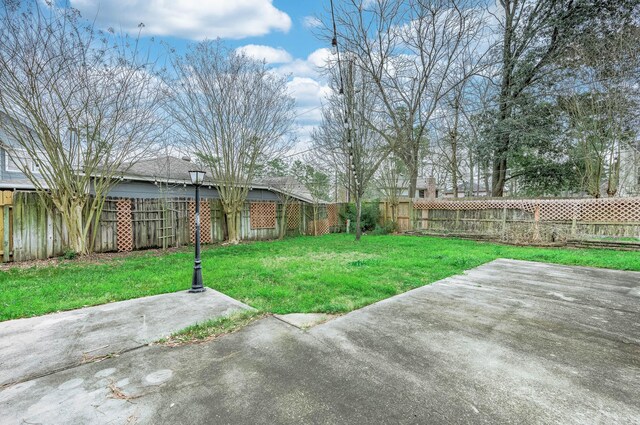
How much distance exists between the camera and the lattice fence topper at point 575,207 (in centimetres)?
858

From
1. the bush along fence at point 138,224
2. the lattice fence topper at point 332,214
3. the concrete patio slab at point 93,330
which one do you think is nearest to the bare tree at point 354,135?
the lattice fence topper at point 332,214

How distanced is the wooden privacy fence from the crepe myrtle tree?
1110 cm

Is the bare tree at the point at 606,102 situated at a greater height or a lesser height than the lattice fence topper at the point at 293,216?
greater

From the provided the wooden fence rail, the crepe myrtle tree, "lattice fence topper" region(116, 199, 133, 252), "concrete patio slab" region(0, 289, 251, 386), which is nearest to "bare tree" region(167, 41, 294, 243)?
the crepe myrtle tree

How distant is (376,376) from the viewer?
218 centimetres

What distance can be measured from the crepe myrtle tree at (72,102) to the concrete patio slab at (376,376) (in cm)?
657

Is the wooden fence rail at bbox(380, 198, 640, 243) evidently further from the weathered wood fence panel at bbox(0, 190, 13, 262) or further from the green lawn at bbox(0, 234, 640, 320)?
the weathered wood fence panel at bbox(0, 190, 13, 262)

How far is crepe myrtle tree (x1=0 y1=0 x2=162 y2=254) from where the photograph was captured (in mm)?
6057

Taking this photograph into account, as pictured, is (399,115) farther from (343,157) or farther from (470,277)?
(470,277)

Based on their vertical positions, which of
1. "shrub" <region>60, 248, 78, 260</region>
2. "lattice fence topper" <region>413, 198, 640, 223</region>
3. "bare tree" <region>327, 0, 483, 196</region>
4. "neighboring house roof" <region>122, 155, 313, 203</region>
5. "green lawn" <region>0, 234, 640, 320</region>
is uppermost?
"bare tree" <region>327, 0, 483, 196</region>

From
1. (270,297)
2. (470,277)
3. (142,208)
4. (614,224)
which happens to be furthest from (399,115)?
(270,297)

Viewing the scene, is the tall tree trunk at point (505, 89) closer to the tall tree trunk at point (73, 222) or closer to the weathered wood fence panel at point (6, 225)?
the tall tree trunk at point (73, 222)

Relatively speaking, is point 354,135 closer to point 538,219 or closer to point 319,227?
point 319,227

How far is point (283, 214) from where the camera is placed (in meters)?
12.5
